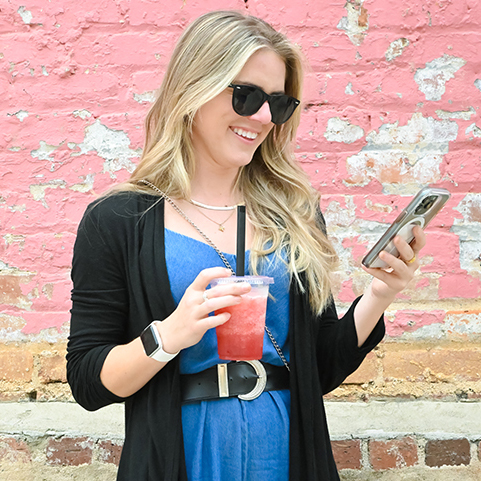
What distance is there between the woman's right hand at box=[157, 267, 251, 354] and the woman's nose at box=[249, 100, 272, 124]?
0.47 metres

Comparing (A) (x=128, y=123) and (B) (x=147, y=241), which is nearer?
(B) (x=147, y=241)

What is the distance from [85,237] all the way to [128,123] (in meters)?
1.03

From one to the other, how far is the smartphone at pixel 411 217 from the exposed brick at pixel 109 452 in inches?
54.3

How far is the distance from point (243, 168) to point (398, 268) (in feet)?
1.86

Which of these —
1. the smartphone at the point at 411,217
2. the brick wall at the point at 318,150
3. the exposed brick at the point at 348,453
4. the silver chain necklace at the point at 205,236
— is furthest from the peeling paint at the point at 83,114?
the exposed brick at the point at 348,453

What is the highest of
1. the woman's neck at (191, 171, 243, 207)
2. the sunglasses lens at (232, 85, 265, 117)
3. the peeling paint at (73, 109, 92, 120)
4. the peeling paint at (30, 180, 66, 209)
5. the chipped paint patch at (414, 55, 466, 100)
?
the chipped paint patch at (414, 55, 466, 100)

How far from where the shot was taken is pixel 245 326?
1205mm

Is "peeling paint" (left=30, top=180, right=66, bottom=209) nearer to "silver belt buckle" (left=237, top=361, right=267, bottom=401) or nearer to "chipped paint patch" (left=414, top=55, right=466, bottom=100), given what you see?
"silver belt buckle" (left=237, top=361, right=267, bottom=401)

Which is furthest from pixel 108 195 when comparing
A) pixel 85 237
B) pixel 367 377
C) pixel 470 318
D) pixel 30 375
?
pixel 470 318

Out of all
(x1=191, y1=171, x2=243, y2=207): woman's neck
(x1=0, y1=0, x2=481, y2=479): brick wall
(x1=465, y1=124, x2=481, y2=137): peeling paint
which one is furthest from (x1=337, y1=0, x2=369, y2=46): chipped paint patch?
(x1=191, y1=171, x2=243, y2=207): woman's neck

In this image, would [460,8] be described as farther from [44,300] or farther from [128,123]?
[44,300]

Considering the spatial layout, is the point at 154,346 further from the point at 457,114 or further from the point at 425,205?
the point at 457,114

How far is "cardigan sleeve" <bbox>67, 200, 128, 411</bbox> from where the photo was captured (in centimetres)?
127

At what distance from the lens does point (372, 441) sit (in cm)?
216
